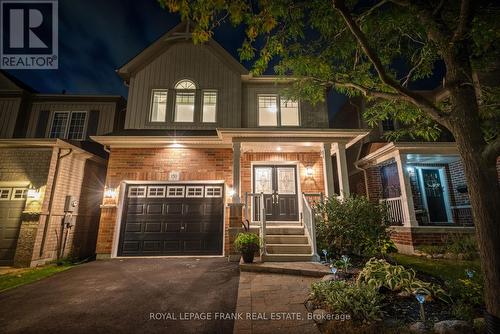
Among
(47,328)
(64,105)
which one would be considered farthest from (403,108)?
(64,105)

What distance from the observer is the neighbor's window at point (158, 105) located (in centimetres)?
874

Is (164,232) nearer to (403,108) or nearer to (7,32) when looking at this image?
(403,108)

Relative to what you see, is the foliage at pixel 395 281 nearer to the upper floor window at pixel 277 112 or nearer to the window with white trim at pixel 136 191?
the upper floor window at pixel 277 112

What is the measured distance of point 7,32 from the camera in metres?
7.14

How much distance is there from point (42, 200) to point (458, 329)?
405 inches

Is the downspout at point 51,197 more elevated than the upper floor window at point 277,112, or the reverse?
the upper floor window at point 277,112

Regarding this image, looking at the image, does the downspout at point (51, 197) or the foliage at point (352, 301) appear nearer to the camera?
the foliage at point (352, 301)

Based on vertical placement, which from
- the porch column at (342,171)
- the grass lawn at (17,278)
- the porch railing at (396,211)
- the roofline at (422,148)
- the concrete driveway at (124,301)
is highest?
the roofline at (422,148)

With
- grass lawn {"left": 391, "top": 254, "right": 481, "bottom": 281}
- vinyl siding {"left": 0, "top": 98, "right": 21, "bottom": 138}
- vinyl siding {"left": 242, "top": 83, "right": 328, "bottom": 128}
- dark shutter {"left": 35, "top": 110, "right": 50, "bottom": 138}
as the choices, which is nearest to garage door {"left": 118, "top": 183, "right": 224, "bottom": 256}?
vinyl siding {"left": 242, "top": 83, "right": 328, "bottom": 128}

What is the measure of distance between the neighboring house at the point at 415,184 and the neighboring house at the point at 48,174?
11350mm

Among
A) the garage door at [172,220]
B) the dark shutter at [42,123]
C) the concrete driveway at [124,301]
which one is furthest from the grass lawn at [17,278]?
the dark shutter at [42,123]

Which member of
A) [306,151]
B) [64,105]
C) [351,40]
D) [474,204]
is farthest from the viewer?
[64,105]

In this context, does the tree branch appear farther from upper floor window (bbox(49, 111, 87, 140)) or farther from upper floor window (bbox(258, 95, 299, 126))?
upper floor window (bbox(49, 111, 87, 140))

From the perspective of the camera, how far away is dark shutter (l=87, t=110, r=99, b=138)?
1037 cm
